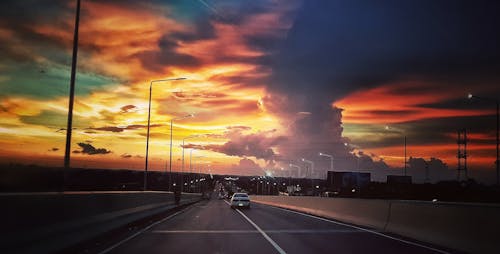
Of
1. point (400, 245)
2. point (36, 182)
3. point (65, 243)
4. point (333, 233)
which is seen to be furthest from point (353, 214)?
point (65, 243)

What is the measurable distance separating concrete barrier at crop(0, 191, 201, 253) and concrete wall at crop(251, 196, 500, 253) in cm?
1034

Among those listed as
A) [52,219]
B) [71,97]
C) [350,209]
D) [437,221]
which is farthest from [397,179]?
[52,219]

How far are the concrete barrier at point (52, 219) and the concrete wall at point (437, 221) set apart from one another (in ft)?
33.9

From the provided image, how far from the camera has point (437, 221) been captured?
60.9 feet

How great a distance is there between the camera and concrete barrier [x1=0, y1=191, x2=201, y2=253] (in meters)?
12.9

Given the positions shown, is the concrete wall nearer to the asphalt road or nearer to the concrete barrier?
the asphalt road

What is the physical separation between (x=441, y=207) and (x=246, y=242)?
602cm

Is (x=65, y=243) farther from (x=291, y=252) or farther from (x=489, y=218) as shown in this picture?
(x=489, y=218)

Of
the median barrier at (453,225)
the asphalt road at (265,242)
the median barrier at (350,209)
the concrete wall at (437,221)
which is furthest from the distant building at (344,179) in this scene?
the median barrier at (453,225)

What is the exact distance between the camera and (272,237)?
Answer: 20703 millimetres

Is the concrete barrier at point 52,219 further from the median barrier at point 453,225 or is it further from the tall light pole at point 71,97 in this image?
the median barrier at point 453,225

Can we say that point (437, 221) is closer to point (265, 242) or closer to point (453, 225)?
point (453, 225)

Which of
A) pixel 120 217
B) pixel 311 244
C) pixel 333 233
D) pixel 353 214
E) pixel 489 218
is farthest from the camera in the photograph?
pixel 353 214

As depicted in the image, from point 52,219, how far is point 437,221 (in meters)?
11.1
